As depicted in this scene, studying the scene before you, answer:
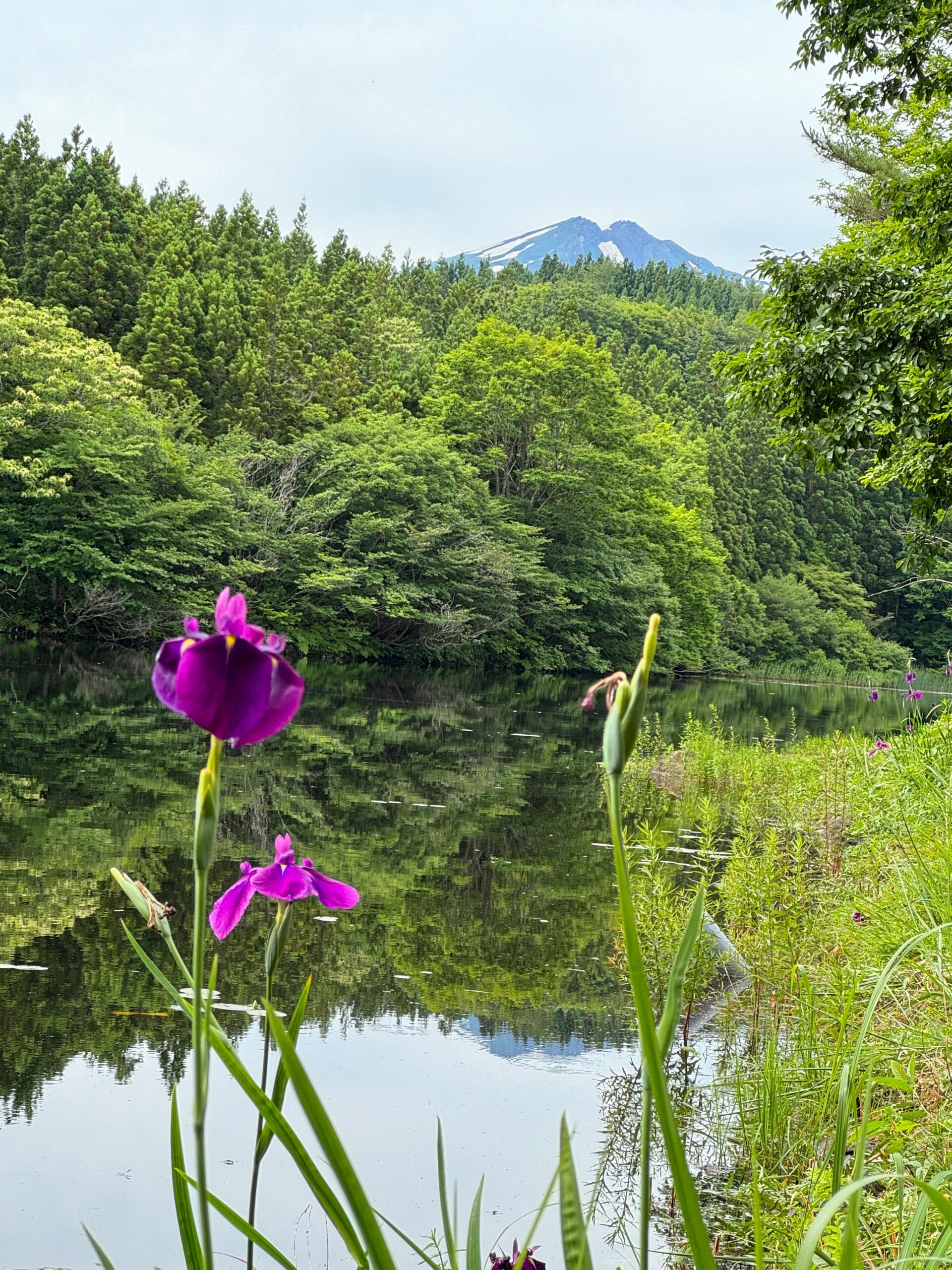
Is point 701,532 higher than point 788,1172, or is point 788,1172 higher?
point 701,532

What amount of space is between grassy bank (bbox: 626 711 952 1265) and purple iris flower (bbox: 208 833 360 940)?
47 centimetres

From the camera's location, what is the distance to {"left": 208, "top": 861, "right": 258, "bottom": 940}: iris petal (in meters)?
1.00

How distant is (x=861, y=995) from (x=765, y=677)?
37.0 m

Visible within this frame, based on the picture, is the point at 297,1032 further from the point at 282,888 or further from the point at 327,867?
the point at 327,867

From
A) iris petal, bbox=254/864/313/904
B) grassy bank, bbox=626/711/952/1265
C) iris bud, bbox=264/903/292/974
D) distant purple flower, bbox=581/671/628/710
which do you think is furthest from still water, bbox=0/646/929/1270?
distant purple flower, bbox=581/671/628/710

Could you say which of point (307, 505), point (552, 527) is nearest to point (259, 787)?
point (307, 505)

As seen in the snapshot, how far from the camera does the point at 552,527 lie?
2750cm

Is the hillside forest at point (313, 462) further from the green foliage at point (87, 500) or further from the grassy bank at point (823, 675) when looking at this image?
the grassy bank at point (823, 675)

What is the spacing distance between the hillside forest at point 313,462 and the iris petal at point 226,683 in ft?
31.4

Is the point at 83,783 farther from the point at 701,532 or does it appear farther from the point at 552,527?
the point at 701,532

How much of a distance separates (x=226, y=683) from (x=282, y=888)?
470 millimetres

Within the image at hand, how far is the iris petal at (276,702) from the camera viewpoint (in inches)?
25.0

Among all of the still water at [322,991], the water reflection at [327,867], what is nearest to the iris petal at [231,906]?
the still water at [322,991]

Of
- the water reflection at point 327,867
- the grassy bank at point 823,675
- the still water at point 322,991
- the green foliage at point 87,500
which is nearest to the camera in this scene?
the still water at point 322,991
